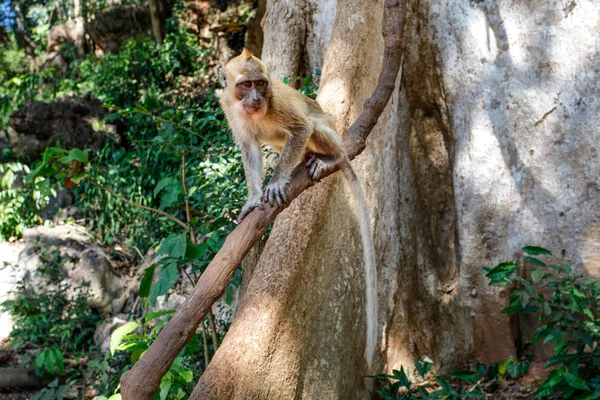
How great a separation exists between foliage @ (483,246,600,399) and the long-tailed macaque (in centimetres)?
143

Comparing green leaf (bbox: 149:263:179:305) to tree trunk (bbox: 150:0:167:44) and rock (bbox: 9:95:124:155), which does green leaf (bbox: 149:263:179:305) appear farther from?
tree trunk (bbox: 150:0:167:44)

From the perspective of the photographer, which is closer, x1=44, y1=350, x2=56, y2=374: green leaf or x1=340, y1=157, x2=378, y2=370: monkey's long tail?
x1=340, y1=157, x2=378, y2=370: monkey's long tail

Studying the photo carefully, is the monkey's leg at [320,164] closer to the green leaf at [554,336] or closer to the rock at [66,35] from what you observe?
the green leaf at [554,336]

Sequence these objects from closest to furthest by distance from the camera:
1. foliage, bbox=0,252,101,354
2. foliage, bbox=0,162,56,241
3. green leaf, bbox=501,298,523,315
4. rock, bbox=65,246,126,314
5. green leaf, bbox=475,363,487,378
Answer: green leaf, bbox=501,298,523,315 < green leaf, bbox=475,363,487,378 < foliage, bbox=0,252,101,354 < rock, bbox=65,246,126,314 < foliage, bbox=0,162,56,241

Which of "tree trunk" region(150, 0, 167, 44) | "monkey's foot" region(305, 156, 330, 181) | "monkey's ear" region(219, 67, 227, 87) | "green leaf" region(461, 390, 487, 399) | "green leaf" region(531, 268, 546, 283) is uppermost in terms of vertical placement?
"tree trunk" region(150, 0, 167, 44)

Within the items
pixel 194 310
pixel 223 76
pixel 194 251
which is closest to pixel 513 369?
pixel 194 251

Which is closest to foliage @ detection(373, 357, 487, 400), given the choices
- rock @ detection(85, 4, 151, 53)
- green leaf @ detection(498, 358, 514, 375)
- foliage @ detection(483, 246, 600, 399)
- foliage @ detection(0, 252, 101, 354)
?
green leaf @ detection(498, 358, 514, 375)

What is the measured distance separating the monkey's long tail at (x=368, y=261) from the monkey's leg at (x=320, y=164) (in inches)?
3.2

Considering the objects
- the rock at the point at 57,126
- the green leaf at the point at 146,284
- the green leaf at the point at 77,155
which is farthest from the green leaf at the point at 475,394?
the rock at the point at 57,126

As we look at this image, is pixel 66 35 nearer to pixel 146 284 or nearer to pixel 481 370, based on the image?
pixel 146 284

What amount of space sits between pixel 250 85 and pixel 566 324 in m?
2.84

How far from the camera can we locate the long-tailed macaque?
3.52 m

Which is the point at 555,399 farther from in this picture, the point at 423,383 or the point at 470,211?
the point at 470,211

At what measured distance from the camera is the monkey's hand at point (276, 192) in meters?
3.18
